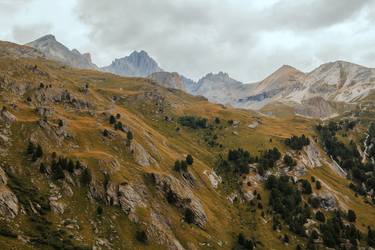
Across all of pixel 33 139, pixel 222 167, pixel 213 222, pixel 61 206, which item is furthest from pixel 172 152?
pixel 61 206

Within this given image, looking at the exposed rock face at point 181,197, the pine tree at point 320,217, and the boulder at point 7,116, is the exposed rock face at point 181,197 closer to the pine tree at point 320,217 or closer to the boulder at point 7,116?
the boulder at point 7,116

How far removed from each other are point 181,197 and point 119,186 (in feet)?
73.3

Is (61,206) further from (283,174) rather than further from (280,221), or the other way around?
(283,174)

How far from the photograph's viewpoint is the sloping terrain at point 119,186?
312 ft

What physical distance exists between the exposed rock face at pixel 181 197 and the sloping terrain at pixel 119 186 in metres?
0.33

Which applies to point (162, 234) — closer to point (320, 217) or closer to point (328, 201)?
point (320, 217)

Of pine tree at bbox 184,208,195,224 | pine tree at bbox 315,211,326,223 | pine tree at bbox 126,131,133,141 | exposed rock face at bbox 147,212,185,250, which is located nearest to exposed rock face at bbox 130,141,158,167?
pine tree at bbox 126,131,133,141

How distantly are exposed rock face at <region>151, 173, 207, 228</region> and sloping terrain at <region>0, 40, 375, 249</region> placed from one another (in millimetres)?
333

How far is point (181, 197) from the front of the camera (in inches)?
5032

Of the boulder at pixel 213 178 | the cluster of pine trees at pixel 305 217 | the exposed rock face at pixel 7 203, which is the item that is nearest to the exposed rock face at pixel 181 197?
the boulder at pixel 213 178

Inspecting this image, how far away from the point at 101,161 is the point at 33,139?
20502 mm

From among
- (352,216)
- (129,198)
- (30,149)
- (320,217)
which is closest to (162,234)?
(129,198)

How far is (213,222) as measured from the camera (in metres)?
129

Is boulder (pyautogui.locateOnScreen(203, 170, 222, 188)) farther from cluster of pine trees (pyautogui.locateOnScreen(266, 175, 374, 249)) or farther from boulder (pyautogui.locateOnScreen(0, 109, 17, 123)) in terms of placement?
boulder (pyautogui.locateOnScreen(0, 109, 17, 123))
